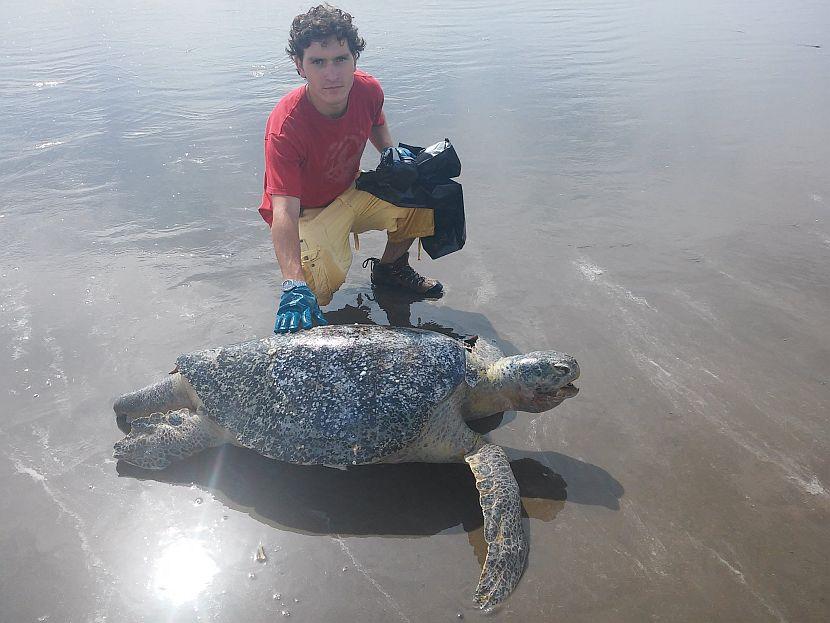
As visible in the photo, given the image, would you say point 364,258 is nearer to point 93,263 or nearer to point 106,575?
point 93,263

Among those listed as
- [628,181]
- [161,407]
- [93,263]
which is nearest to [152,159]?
[93,263]

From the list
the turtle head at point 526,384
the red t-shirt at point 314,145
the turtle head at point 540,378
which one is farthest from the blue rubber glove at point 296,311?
the turtle head at point 540,378

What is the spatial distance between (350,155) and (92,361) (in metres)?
2.53

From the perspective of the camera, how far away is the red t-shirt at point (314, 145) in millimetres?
4043

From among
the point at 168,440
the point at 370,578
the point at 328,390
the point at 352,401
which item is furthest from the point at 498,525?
the point at 168,440

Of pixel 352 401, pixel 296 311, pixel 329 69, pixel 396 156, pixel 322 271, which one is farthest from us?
pixel 396 156

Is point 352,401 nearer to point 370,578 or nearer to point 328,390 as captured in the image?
point 328,390

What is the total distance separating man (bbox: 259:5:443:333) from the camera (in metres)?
3.92

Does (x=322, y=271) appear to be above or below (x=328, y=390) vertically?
above

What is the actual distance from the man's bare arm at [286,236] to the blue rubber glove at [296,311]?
20 centimetres

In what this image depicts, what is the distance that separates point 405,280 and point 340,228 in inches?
29.2

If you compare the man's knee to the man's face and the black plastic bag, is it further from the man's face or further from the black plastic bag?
the man's face

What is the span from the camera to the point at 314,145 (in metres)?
4.25

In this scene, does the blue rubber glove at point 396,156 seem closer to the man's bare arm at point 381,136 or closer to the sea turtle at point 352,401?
the man's bare arm at point 381,136
